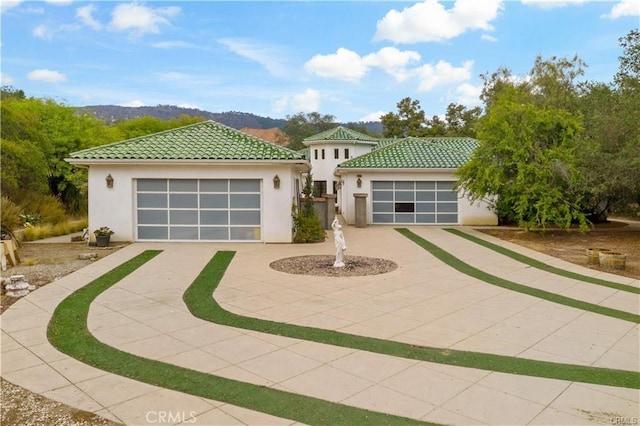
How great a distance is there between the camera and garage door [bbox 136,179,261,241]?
54.2 ft

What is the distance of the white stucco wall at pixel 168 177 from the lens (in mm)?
16078

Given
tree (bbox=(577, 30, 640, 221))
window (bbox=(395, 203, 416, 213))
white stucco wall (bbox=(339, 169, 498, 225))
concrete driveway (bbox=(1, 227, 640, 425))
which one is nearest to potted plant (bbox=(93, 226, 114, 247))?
concrete driveway (bbox=(1, 227, 640, 425))

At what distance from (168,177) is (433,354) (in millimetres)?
13090

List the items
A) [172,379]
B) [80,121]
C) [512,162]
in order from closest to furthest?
1. [172,379]
2. [512,162]
3. [80,121]

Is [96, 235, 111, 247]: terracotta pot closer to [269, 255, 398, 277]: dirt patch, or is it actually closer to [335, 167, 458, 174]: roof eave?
[269, 255, 398, 277]: dirt patch

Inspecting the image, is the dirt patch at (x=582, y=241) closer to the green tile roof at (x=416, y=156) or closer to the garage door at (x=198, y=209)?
the green tile roof at (x=416, y=156)

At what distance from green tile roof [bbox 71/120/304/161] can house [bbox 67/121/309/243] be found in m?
0.04

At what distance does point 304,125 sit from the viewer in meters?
63.1

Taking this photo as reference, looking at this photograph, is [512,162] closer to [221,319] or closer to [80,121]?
[221,319]

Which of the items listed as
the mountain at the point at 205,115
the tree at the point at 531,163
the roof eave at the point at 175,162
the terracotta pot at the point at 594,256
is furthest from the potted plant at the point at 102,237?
the mountain at the point at 205,115

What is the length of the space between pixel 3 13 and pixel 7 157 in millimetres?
8708

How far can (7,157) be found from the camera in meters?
18.5

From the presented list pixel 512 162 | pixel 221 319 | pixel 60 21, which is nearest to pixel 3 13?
pixel 60 21

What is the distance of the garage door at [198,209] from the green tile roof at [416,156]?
790 cm
